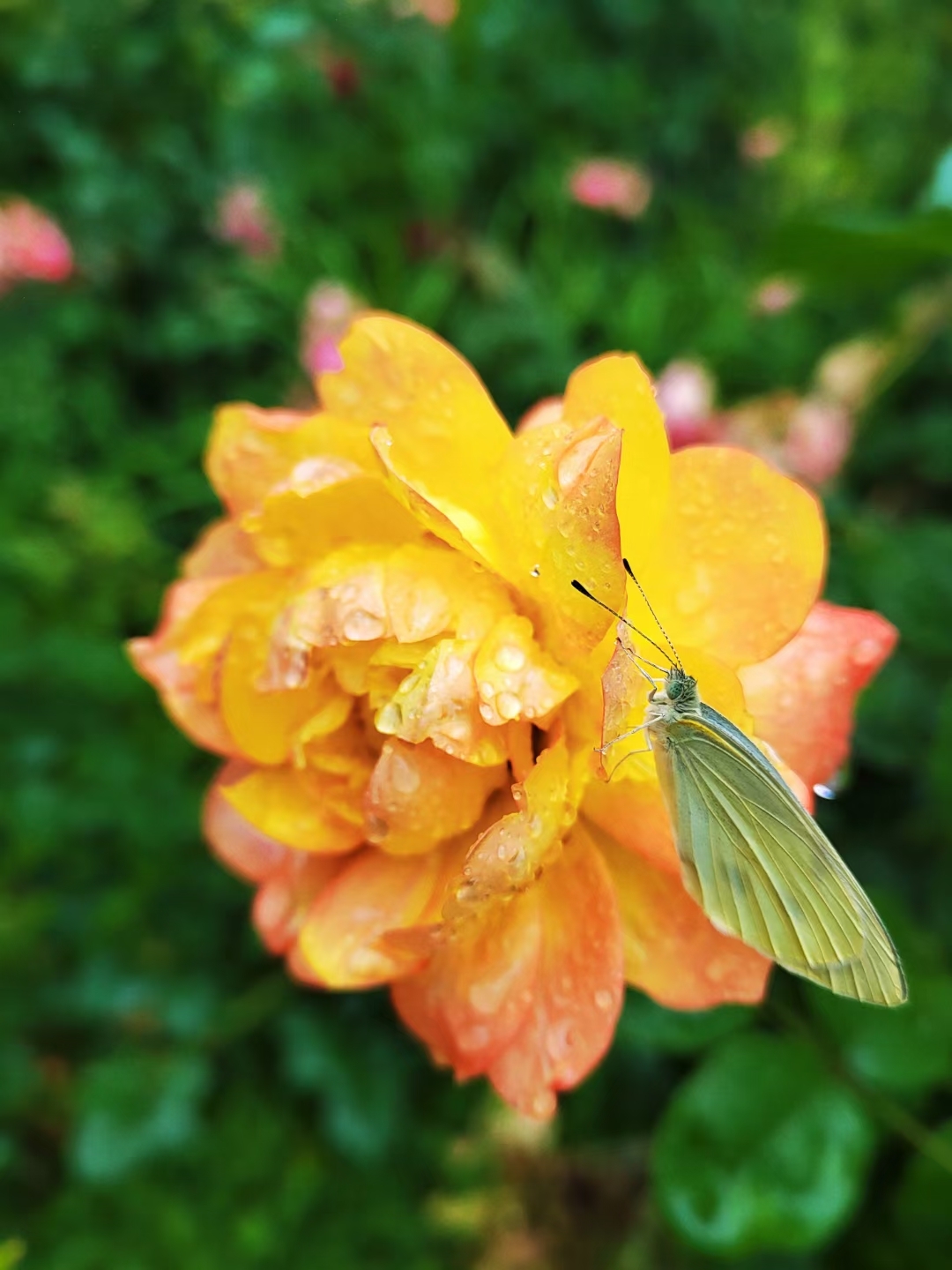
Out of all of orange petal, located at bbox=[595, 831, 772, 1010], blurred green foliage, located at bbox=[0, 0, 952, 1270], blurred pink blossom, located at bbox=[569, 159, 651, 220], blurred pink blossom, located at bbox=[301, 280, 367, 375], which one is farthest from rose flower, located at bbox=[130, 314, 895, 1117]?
blurred pink blossom, located at bbox=[569, 159, 651, 220]

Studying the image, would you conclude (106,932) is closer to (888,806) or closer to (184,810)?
(184,810)

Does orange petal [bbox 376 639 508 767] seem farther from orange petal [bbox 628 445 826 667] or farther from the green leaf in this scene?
the green leaf

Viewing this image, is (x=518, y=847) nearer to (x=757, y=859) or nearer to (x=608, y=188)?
(x=757, y=859)

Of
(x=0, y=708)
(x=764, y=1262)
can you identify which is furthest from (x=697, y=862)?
(x=0, y=708)

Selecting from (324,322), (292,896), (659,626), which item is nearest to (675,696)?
(659,626)

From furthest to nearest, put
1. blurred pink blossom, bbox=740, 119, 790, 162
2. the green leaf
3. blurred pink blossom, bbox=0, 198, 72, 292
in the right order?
blurred pink blossom, bbox=740, 119, 790, 162
blurred pink blossom, bbox=0, 198, 72, 292
the green leaf

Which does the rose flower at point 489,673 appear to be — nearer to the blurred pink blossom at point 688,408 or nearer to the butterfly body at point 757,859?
the butterfly body at point 757,859
